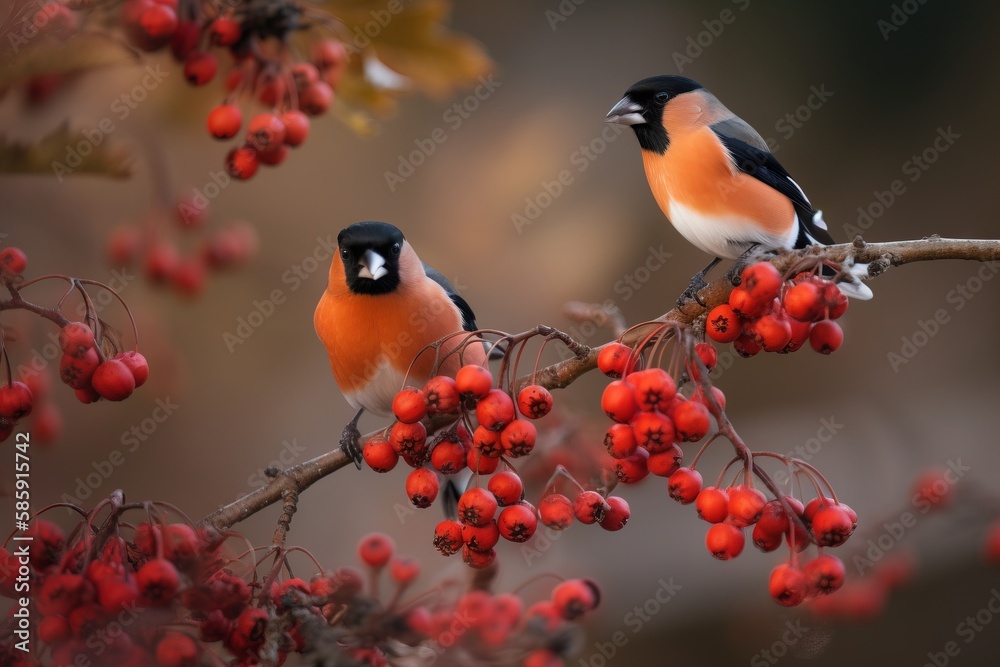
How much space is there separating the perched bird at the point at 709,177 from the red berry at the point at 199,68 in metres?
0.91

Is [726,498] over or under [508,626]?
over

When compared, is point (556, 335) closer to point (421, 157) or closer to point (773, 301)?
point (773, 301)

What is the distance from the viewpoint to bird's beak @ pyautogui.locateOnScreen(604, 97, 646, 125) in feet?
6.87

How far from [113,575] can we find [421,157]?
2639mm

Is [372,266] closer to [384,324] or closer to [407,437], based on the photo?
[384,324]

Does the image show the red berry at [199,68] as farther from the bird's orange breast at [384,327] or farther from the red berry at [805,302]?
the red berry at [805,302]

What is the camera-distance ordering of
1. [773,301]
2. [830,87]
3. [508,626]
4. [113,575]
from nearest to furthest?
1. [113,575]
2. [773,301]
3. [508,626]
4. [830,87]

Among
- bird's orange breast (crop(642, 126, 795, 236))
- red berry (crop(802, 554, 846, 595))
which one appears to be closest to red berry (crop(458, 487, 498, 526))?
red berry (crop(802, 554, 846, 595))

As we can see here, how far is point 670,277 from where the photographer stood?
14.0 feet

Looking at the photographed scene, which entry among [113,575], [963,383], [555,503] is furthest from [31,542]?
[963,383]

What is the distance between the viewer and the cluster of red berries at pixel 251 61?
1.47 metres

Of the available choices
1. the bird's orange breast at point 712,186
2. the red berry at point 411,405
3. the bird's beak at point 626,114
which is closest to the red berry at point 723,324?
the red berry at point 411,405

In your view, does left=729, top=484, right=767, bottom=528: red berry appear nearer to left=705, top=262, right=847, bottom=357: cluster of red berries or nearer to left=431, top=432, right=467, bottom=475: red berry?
left=705, top=262, right=847, bottom=357: cluster of red berries

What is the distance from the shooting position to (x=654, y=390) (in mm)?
1241
